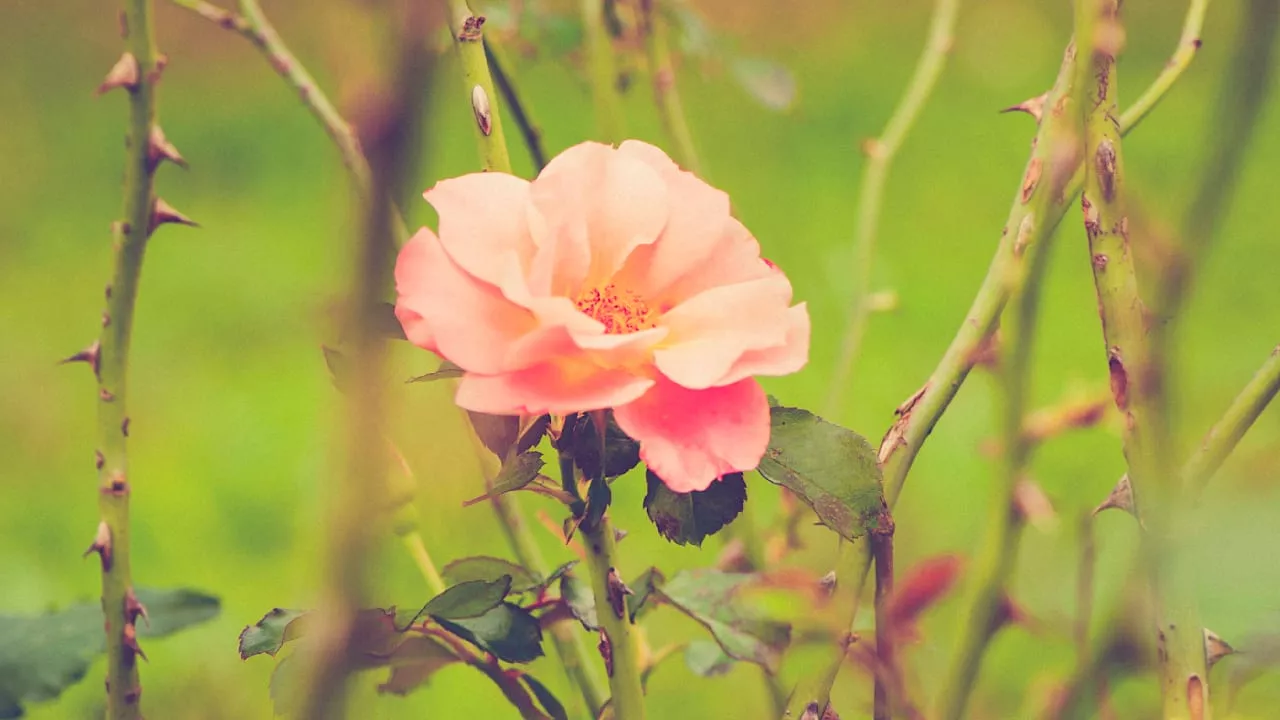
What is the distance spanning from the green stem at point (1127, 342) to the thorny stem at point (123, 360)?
13.1 inches

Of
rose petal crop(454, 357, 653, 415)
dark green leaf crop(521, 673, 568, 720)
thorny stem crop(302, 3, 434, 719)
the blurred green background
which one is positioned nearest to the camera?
thorny stem crop(302, 3, 434, 719)

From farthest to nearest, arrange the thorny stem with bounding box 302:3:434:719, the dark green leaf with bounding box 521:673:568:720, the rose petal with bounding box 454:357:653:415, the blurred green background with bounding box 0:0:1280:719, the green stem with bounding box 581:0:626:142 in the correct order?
the green stem with bounding box 581:0:626:142 < the blurred green background with bounding box 0:0:1280:719 < the dark green leaf with bounding box 521:673:568:720 < the rose petal with bounding box 454:357:653:415 < the thorny stem with bounding box 302:3:434:719

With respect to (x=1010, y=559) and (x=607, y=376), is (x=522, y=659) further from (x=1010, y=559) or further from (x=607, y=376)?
(x=1010, y=559)

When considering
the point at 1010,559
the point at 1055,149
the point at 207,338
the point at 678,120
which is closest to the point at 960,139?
the point at 207,338

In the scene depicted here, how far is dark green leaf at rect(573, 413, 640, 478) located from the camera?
1.07ft

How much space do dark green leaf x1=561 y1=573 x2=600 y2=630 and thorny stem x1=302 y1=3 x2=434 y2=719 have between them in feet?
0.68

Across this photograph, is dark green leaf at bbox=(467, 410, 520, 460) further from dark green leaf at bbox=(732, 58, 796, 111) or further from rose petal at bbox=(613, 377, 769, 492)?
dark green leaf at bbox=(732, 58, 796, 111)

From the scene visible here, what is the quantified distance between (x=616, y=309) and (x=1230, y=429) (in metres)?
0.18

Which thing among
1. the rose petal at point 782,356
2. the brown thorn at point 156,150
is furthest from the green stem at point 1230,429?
the brown thorn at point 156,150

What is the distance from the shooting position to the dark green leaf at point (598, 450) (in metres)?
0.33

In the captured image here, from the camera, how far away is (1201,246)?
1.05 ft

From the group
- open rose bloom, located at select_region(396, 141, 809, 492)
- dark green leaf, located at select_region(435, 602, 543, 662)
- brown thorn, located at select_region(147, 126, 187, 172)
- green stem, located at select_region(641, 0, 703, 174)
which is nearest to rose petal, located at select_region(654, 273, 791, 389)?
open rose bloom, located at select_region(396, 141, 809, 492)

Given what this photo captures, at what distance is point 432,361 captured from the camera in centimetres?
40

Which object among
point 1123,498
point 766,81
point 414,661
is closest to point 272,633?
point 414,661
